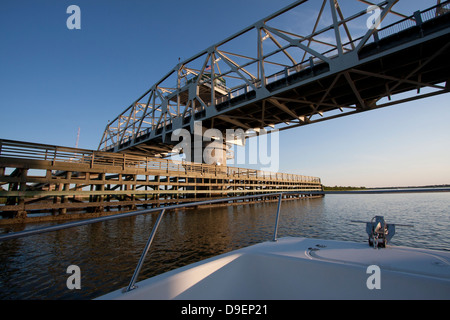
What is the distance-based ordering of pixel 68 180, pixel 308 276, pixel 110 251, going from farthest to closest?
pixel 68 180
pixel 110 251
pixel 308 276

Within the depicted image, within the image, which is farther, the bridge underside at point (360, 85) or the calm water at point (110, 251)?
the bridge underside at point (360, 85)

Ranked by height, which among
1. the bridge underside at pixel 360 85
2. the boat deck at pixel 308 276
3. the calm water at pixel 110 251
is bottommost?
the calm water at pixel 110 251

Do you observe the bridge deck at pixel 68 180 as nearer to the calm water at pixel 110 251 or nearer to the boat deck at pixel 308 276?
the calm water at pixel 110 251

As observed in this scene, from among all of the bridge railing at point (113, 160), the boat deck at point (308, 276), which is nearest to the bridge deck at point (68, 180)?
the bridge railing at point (113, 160)

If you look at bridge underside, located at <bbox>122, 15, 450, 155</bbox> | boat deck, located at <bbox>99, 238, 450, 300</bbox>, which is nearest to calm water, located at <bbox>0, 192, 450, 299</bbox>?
boat deck, located at <bbox>99, 238, 450, 300</bbox>

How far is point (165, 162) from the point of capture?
64.3 feet

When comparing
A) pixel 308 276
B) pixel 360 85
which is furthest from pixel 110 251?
pixel 360 85

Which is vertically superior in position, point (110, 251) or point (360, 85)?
point (360, 85)

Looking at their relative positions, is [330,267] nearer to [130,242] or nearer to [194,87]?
[130,242]

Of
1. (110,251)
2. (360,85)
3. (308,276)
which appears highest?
(360,85)

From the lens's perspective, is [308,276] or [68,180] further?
[68,180]

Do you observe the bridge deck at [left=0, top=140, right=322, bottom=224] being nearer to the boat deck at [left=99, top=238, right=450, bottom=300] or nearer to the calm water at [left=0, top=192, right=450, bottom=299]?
the calm water at [left=0, top=192, right=450, bottom=299]

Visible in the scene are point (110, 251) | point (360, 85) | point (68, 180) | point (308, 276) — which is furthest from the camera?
point (360, 85)

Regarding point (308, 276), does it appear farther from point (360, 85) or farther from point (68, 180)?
point (360, 85)
